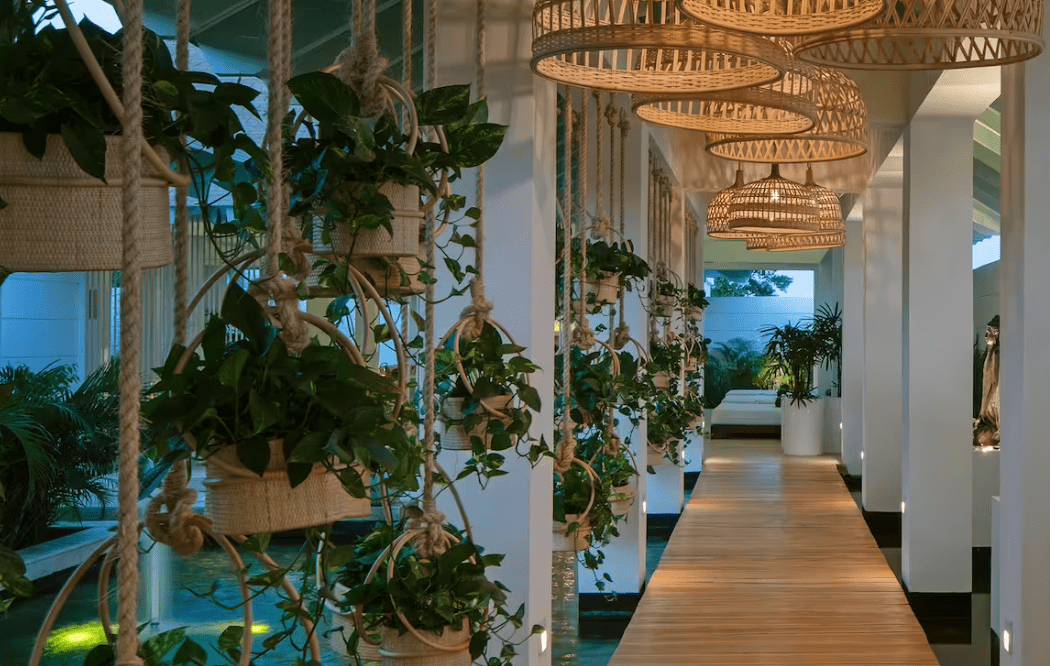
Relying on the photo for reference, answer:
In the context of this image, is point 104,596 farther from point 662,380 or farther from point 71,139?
point 662,380

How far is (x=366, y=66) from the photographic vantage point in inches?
53.0

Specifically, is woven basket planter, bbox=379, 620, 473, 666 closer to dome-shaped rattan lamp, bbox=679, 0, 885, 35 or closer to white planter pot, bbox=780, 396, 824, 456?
dome-shaped rattan lamp, bbox=679, 0, 885, 35

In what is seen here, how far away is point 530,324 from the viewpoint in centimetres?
255

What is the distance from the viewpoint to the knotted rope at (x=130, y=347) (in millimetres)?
816

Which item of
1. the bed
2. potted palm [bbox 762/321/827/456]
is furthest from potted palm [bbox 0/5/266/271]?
the bed

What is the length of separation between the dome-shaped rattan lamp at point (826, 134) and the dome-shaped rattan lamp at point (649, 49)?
Answer: 4.55 feet

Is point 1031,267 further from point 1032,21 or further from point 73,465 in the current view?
point 73,465

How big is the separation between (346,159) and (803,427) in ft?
38.2

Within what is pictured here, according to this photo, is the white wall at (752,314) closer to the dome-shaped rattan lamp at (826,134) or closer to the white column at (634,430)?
the white column at (634,430)

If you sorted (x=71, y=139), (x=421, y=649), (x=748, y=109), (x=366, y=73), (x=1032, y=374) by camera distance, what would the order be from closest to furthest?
1. (x=71, y=139)
2. (x=366, y=73)
3. (x=421, y=649)
4. (x=1032, y=374)
5. (x=748, y=109)

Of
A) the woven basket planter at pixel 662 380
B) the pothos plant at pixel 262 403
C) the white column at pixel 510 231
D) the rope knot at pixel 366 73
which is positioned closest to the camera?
the pothos plant at pixel 262 403

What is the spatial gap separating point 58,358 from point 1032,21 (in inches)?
190

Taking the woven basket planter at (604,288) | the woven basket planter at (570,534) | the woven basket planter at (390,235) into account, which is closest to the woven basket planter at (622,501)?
the woven basket planter at (570,534)

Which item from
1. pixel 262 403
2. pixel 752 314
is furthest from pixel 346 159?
pixel 752 314
